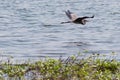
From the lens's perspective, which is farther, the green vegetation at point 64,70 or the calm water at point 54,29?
the calm water at point 54,29

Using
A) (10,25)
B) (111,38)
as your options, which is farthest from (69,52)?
(10,25)

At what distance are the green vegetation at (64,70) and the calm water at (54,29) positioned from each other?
3.46 meters

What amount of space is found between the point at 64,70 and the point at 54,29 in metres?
12.3

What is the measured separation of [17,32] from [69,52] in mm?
5348

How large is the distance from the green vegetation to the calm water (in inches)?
136

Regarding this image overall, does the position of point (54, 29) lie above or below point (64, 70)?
above

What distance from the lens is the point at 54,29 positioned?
21625 mm

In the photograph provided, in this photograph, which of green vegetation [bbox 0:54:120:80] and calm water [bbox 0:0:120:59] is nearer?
green vegetation [bbox 0:54:120:80]

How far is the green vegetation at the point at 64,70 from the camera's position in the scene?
29.3 ft

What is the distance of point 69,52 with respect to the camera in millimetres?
15102

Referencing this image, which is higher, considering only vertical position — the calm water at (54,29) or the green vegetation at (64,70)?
the calm water at (54,29)

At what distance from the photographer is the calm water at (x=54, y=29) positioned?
15.6 m

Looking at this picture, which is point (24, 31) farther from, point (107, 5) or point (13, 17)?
point (107, 5)

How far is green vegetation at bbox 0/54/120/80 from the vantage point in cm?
893
